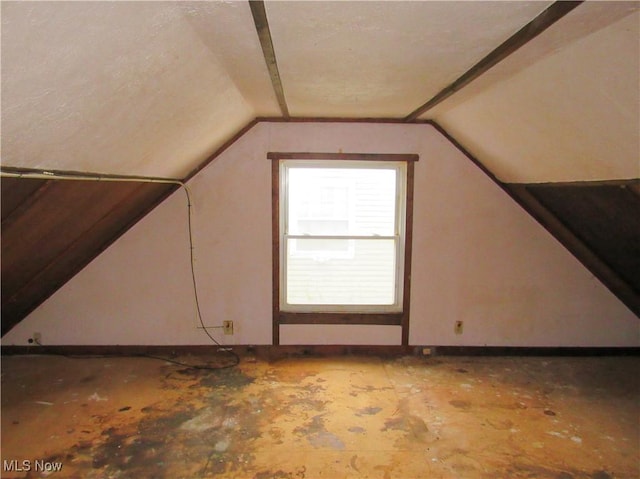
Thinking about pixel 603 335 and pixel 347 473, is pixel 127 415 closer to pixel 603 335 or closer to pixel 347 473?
pixel 347 473

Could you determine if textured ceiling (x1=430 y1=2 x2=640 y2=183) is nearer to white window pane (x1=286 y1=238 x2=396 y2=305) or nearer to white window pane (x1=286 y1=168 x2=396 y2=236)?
white window pane (x1=286 y1=168 x2=396 y2=236)

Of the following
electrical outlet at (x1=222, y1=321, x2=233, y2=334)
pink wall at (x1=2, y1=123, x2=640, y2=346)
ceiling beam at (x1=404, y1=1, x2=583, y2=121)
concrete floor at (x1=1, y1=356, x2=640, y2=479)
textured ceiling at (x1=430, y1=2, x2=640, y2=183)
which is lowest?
concrete floor at (x1=1, y1=356, x2=640, y2=479)

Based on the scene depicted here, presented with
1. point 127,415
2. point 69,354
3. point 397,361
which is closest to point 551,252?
point 397,361

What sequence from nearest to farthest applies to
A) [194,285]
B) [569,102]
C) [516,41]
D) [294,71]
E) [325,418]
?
[516,41], [569,102], [294,71], [325,418], [194,285]

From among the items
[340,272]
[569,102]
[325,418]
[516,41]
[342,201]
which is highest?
[516,41]

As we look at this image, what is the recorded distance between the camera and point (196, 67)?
168cm

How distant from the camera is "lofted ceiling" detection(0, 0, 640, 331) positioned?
1090 millimetres

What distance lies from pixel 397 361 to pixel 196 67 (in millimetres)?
2796

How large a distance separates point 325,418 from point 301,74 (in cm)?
210

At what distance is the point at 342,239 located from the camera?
11.4ft

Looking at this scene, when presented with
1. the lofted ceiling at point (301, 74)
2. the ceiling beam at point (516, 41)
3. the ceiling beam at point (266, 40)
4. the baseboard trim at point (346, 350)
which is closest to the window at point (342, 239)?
the baseboard trim at point (346, 350)

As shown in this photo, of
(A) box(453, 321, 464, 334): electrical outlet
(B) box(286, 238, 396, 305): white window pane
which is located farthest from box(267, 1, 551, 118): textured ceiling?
(A) box(453, 321, 464, 334): electrical outlet

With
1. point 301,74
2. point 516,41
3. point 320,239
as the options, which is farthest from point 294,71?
point 320,239

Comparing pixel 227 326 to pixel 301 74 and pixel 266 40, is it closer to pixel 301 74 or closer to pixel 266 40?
pixel 301 74
